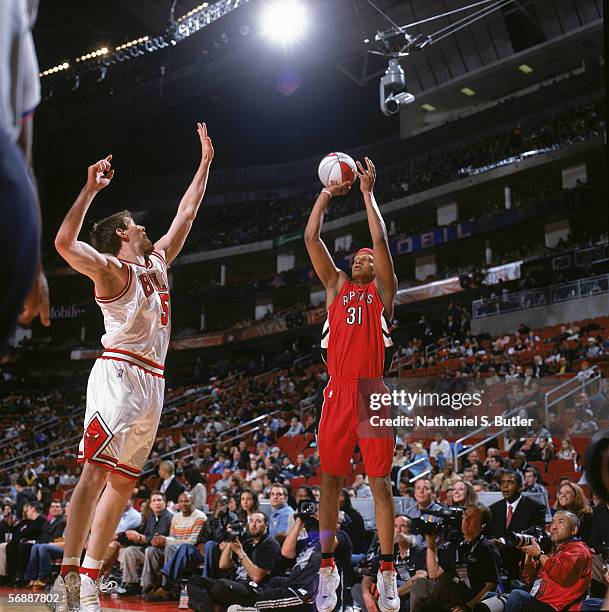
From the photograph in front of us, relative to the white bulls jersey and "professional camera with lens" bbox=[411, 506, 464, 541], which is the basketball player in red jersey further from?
the white bulls jersey

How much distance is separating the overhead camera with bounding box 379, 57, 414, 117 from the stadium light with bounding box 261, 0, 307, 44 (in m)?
10.7

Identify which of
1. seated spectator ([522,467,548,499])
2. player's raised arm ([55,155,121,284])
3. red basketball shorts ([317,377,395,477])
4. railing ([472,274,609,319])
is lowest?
seated spectator ([522,467,548,499])

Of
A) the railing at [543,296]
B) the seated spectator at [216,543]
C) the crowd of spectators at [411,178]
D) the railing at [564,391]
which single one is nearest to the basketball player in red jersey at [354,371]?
the railing at [564,391]

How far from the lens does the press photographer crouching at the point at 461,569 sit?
5531mm

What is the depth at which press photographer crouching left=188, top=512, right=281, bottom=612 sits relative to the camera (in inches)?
264

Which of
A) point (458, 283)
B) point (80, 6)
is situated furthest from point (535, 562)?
point (80, 6)

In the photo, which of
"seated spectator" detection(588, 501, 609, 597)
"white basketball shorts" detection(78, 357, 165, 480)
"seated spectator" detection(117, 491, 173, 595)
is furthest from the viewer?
"seated spectator" detection(117, 491, 173, 595)

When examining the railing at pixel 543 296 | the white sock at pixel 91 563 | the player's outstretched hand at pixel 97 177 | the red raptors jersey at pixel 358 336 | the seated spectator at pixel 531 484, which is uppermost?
the railing at pixel 543 296

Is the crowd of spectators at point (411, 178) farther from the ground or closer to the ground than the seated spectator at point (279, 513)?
farther from the ground

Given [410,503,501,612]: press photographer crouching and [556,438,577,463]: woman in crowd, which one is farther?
[556,438,577,463]: woman in crowd

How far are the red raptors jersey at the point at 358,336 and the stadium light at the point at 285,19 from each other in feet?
45.9

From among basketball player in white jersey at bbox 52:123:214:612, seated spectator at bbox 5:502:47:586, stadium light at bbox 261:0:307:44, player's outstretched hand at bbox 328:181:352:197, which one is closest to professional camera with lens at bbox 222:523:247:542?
basketball player in white jersey at bbox 52:123:214:612

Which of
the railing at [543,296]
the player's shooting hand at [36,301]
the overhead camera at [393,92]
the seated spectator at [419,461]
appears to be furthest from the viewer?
the railing at [543,296]

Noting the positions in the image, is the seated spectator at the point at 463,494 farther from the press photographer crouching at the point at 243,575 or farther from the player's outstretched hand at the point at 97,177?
the player's outstretched hand at the point at 97,177
